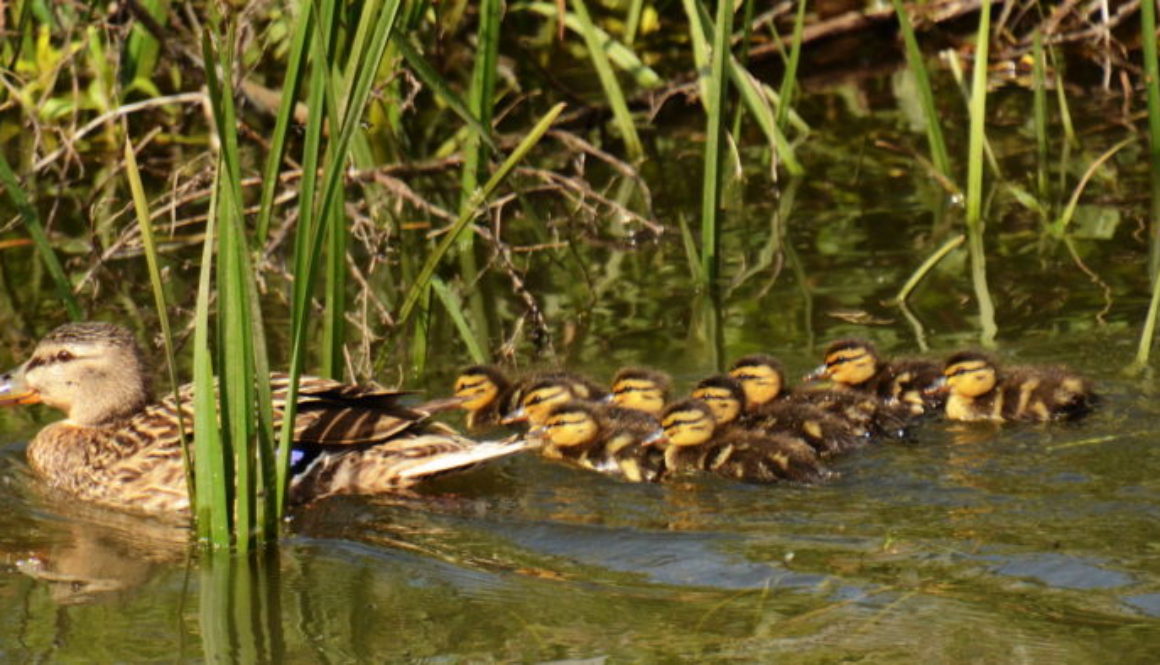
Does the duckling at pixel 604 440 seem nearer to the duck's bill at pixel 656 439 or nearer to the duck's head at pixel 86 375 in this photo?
the duck's bill at pixel 656 439

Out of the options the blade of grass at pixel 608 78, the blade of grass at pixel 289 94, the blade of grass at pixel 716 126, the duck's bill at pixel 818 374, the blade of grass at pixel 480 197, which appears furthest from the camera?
the blade of grass at pixel 608 78

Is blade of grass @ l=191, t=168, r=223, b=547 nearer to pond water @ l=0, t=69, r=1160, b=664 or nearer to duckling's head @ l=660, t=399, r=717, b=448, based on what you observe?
pond water @ l=0, t=69, r=1160, b=664

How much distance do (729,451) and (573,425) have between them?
48 centimetres

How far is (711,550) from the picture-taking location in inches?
180

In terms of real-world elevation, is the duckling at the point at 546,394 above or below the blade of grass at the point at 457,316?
below

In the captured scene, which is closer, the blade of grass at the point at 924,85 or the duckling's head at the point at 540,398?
the duckling's head at the point at 540,398

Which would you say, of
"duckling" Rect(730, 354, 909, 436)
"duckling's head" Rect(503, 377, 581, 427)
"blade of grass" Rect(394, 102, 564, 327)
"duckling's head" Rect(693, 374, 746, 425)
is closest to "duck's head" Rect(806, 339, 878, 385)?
"duckling" Rect(730, 354, 909, 436)

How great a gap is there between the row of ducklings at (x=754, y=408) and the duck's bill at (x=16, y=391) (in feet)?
4.22

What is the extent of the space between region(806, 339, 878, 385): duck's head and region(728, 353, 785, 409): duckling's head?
0.18 m

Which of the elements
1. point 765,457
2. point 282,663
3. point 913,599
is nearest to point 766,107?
point 765,457

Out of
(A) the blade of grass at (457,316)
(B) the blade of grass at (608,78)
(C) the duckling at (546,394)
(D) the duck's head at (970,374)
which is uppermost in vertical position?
(B) the blade of grass at (608,78)

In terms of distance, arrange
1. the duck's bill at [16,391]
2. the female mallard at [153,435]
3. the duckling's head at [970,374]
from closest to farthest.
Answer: the female mallard at [153,435] → the duckling's head at [970,374] → the duck's bill at [16,391]

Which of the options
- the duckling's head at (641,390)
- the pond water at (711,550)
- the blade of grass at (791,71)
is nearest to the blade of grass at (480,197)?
the pond water at (711,550)

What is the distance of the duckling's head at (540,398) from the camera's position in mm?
5809
